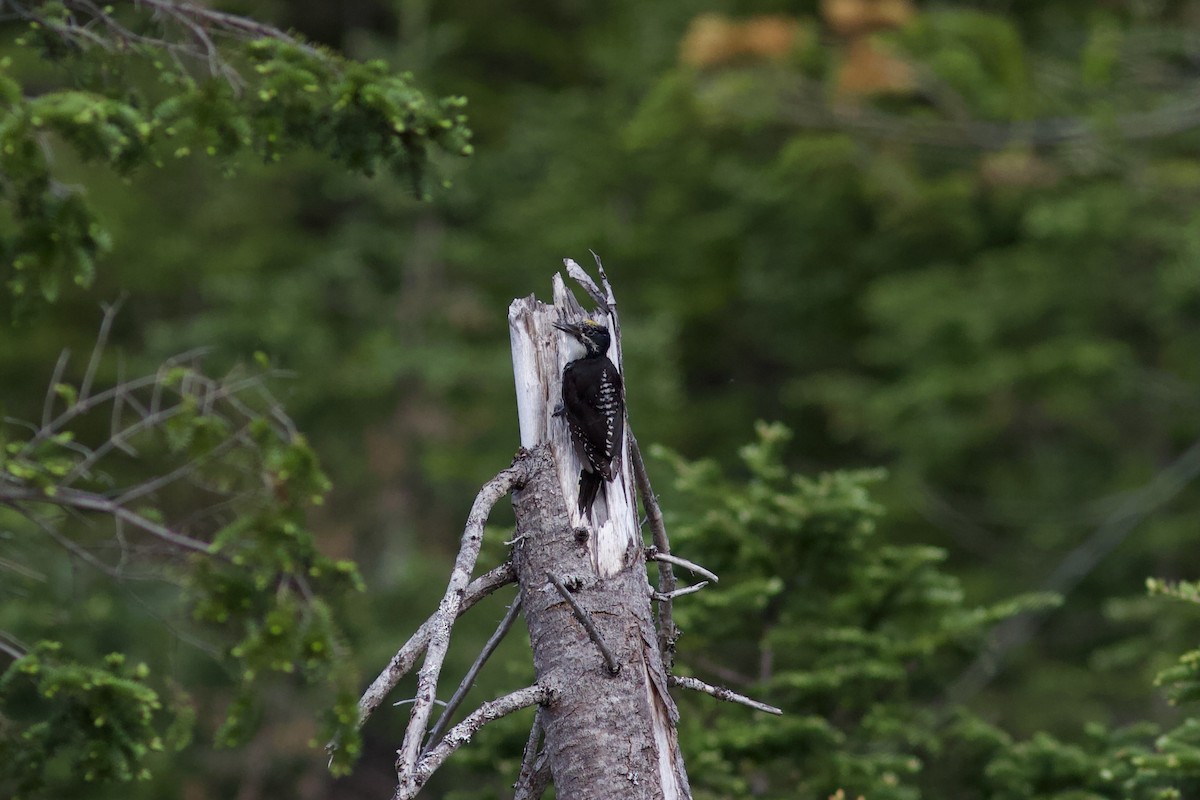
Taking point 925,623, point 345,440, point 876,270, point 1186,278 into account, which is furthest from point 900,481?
point 925,623

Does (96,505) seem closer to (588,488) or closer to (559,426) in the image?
(559,426)

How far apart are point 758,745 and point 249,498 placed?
258 cm

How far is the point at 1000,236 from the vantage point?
14.6 metres

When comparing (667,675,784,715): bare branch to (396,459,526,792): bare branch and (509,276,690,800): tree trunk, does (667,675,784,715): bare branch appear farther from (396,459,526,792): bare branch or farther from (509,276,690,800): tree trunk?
(396,459,526,792): bare branch

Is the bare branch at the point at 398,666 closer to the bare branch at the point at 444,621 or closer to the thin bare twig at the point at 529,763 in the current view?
the bare branch at the point at 444,621

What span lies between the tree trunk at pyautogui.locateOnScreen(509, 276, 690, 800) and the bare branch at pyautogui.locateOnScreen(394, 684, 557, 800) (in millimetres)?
75

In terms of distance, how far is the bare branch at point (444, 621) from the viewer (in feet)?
10.9

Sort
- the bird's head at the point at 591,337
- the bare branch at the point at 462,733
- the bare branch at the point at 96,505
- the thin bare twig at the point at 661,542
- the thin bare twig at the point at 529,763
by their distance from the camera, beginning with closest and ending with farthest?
the bare branch at the point at 462,733
the thin bare twig at the point at 529,763
the thin bare twig at the point at 661,542
the bird's head at the point at 591,337
the bare branch at the point at 96,505

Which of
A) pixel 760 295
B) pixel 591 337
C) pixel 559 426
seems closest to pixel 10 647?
pixel 559 426

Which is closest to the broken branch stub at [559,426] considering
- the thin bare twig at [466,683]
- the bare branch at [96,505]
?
the thin bare twig at [466,683]

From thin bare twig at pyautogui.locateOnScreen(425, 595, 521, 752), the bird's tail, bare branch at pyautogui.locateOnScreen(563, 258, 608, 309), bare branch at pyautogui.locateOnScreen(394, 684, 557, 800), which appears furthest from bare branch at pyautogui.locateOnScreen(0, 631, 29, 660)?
bare branch at pyautogui.locateOnScreen(563, 258, 608, 309)

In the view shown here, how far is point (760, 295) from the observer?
15773 mm

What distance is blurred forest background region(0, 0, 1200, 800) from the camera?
11.9 metres

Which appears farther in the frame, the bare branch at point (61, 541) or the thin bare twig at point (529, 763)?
the bare branch at point (61, 541)
